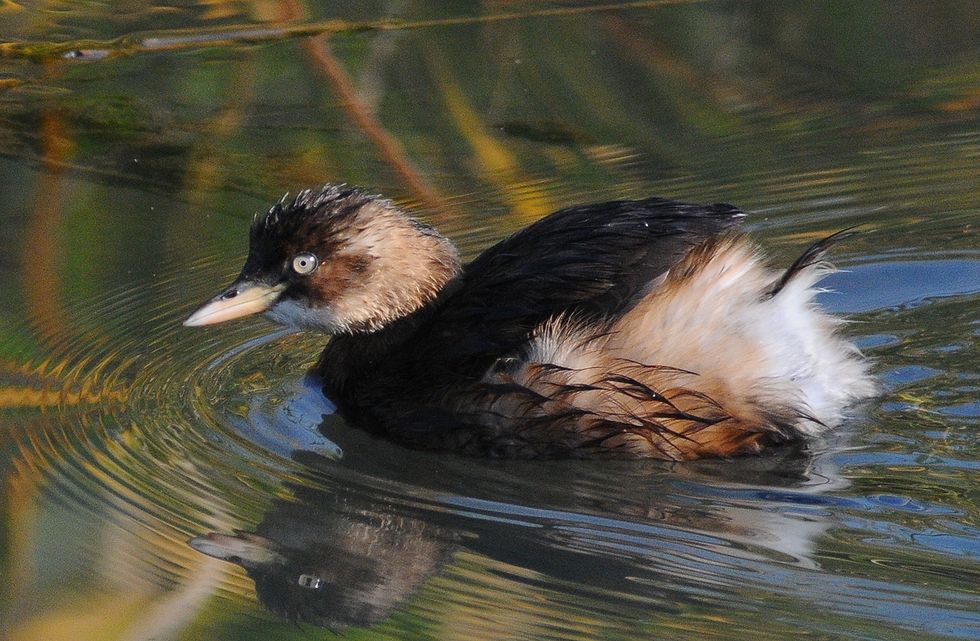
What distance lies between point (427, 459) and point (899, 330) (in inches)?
66.3

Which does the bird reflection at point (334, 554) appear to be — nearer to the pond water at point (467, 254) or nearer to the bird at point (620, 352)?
the pond water at point (467, 254)

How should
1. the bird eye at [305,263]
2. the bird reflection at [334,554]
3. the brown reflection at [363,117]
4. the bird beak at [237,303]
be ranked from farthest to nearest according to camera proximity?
1. the brown reflection at [363,117]
2. the bird eye at [305,263]
3. the bird beak at [237,303]
4. the bird reflection at [334,554]

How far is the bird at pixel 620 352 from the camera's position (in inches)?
176

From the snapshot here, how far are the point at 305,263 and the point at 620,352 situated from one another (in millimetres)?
1125

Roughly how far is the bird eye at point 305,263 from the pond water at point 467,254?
0.40 m

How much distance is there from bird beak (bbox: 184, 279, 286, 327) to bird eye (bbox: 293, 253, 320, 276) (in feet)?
0.24

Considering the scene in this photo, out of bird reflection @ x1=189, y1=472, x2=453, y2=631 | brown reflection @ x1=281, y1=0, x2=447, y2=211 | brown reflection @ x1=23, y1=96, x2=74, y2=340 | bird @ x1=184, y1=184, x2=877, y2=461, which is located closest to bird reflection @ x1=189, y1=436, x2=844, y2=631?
bird reflection @ x1=189, y1=472, x2=453, y2=631

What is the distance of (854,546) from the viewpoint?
12.5 ft

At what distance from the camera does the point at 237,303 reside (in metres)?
4.89

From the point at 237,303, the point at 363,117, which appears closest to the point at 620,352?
the point at 237,303

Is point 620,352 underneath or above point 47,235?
underneath

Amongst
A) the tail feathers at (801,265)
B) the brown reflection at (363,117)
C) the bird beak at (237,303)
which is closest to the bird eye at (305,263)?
the bird beak at (237,303)

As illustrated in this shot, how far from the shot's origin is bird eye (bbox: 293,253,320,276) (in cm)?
498

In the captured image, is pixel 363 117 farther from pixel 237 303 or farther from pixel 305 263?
pixel 237 303
